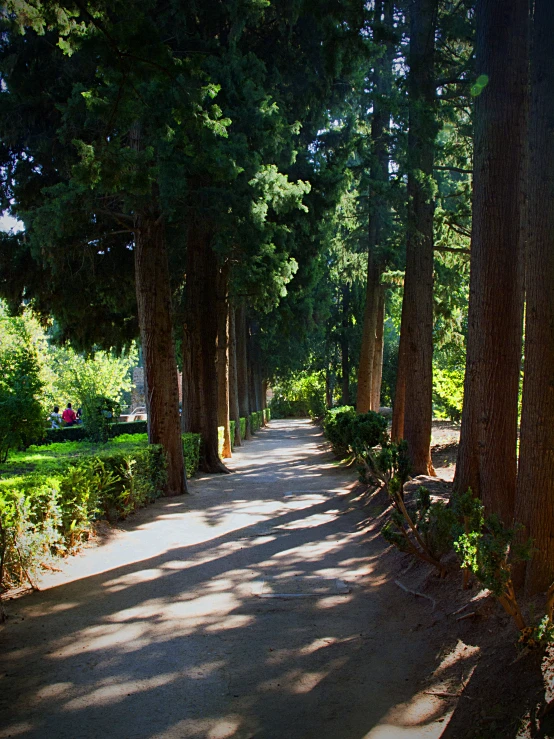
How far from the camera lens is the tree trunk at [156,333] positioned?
40.9 ft

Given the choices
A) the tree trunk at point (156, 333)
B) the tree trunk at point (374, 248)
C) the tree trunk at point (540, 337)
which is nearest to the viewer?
the tree trunk at point (540, 337)

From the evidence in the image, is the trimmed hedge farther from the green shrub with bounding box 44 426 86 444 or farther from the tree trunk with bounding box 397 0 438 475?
the green shrub with bounding box 44 426 86 444

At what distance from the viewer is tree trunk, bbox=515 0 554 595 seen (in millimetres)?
4465

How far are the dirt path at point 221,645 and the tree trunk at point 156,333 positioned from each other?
3.64 m

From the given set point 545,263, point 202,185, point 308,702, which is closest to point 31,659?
point 308,702

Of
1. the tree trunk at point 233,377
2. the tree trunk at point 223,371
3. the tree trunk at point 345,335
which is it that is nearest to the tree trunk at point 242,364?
the tree trunk at point 233,377

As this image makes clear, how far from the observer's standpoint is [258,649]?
16.1 ft

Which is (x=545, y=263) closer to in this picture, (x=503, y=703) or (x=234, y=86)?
(x=503, y=703)

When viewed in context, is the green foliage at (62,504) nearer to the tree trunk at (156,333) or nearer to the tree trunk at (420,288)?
the tree trunk at (156,333)

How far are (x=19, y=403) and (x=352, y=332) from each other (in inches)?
953

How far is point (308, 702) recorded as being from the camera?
13.1 feet

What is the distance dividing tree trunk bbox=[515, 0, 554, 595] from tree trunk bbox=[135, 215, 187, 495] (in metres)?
8.71

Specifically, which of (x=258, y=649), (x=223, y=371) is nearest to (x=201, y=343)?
(x=223, y=371)

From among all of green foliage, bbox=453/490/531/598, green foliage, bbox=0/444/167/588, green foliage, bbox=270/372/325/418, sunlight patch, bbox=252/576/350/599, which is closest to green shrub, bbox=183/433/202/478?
green foliage, bbox=0/444/167/588
